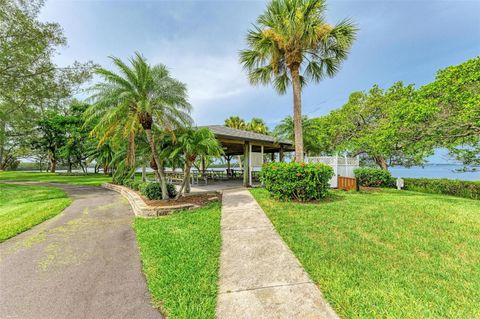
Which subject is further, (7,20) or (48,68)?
(48,68)

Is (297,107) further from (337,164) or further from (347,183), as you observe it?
(347,183)

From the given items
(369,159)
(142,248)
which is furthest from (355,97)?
(142,248)

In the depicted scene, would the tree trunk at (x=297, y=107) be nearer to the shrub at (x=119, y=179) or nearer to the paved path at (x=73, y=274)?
the paved path at (x=73, y=274)

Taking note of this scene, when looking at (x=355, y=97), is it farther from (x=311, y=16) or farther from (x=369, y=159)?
(x=311, y=16)

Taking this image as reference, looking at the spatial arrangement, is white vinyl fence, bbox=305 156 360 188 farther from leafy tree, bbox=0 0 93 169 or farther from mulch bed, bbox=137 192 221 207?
leafy tree, bbox=0 0 93 169

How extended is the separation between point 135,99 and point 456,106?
514 inches

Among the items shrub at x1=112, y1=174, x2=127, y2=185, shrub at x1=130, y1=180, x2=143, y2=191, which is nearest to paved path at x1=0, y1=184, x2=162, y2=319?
shrub at x1=130, y1=180, x2=143, y2=191

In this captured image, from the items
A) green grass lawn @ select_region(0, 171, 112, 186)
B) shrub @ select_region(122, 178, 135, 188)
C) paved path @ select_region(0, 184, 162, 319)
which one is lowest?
paved path @ select_region(0, 184, 162, 319)

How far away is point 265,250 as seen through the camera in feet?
13.1

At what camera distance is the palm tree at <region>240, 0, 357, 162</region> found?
27.0 feet

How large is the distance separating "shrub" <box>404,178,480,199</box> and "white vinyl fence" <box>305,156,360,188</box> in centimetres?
482

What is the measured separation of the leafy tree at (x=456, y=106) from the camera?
25.8ft

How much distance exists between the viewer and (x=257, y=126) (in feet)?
117

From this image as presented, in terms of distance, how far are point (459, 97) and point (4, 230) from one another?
16.3 metres
